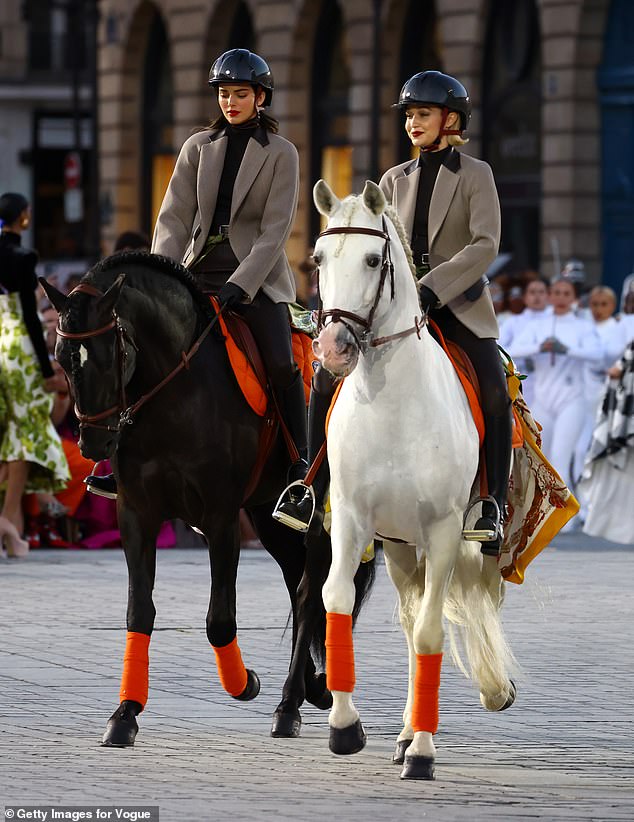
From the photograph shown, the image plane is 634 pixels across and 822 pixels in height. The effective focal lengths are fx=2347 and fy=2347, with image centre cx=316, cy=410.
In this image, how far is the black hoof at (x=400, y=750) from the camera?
9102 mm

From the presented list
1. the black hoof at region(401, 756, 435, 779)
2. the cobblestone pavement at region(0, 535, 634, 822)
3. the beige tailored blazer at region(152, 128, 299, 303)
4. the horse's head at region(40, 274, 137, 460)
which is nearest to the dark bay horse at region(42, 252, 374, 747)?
the horse's head at region(40, 274, 137, 460)

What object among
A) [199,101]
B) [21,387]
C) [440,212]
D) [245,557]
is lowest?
[245,557]

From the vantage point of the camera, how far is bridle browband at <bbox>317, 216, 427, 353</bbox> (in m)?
8.52

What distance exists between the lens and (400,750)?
9.14 meters

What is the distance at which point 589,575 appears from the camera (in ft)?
54.1

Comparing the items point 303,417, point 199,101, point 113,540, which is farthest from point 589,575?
point 199,101

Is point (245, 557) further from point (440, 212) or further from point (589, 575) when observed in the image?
point (440, 212)

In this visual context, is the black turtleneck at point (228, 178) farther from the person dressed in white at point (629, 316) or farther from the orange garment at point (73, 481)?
the person dressed in white at point (629, 316)

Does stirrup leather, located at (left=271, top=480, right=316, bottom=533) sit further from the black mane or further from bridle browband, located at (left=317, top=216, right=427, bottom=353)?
the black mane

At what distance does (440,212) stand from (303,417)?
124 cm

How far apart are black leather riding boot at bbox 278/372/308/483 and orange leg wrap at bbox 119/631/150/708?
3.89 ft

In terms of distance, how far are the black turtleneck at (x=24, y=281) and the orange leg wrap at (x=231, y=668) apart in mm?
7162

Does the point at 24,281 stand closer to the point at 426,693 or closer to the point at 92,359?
the point at 92,359

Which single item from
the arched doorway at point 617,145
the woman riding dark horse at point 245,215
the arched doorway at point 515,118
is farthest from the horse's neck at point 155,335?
the arched doorway at point 515,118
